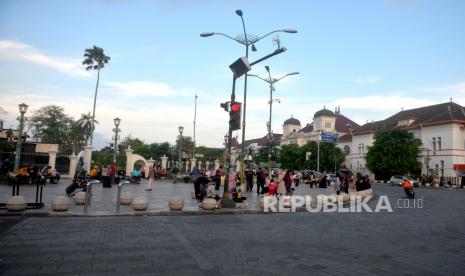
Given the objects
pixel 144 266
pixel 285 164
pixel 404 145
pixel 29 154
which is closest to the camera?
pixel 144 266

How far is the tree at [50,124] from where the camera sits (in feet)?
247

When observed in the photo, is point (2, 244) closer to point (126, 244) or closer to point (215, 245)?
point (126, 244)

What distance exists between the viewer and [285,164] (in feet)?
312

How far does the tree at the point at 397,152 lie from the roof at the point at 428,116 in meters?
5.55

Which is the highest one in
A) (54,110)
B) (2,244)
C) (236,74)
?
(54,110)

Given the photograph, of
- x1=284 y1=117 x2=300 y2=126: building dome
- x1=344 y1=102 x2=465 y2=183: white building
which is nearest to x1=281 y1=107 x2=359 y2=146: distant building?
x1=284 y1=117 x2=300 y2=126: building dome

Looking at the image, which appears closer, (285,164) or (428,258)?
(428,258)

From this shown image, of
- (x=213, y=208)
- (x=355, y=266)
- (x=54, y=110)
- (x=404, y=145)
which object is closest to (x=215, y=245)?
(x=355, y=266)

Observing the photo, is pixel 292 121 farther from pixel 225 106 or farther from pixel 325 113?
pixel 225 106

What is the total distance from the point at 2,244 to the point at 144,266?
354 centimetres

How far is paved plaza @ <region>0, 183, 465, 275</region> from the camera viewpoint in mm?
6578

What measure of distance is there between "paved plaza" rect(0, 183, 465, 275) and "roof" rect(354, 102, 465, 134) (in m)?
55.7

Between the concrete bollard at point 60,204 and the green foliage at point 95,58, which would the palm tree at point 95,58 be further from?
the concrete bollard at point 60,204

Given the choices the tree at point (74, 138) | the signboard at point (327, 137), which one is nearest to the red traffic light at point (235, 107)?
the signboard at point (327, 137)
